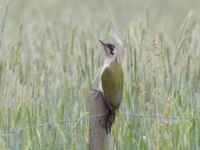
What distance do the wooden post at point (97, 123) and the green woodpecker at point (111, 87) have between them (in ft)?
0.11

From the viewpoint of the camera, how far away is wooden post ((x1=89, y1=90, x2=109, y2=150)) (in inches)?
194

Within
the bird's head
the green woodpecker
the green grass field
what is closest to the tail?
the green woodpecker

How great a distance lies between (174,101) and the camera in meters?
5.82

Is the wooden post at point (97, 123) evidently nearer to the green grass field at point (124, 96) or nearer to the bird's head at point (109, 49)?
the green grass field at point (124, 96)

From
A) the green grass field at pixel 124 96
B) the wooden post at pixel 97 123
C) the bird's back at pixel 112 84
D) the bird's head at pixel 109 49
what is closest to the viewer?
the wooden post at pixel 97 123

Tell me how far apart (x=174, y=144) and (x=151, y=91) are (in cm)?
57

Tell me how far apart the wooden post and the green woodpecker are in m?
0.03

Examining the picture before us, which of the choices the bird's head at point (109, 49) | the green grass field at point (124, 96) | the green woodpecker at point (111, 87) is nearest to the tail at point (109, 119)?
the green woodpecker at point (111, 87)

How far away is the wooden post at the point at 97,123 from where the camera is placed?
4938 millimetres

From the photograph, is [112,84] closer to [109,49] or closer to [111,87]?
[111,87]

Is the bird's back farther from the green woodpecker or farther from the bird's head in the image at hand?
the bird's head

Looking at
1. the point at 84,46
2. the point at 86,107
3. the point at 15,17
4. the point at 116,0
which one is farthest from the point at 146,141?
the point at 116,0

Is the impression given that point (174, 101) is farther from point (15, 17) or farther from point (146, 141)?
point (15, 17)

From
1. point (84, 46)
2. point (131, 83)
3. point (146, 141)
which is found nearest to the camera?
point (146, 141)
